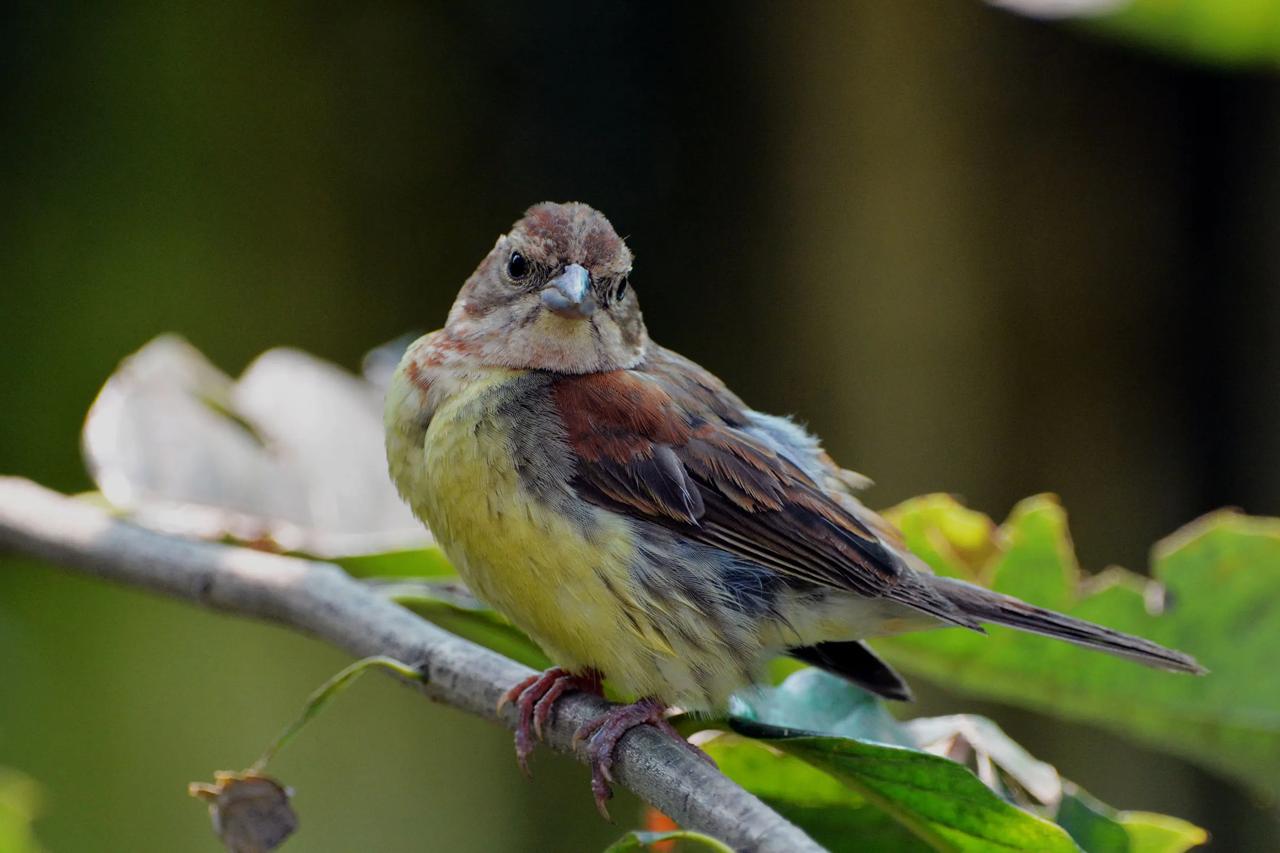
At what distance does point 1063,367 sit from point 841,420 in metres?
0.83

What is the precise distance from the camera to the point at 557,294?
94.9 inches

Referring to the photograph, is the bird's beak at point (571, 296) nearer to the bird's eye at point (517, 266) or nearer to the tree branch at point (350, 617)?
the bird's eye at point (517, 266)

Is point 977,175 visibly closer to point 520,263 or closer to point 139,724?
point 520,263

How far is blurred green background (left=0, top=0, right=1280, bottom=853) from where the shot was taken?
199 inches

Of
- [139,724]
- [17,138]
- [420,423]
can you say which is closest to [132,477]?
[420,423]

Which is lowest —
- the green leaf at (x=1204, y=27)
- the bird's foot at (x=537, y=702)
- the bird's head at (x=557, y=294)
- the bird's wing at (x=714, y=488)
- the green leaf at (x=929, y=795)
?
the bird's foot at (x=537, y=702)

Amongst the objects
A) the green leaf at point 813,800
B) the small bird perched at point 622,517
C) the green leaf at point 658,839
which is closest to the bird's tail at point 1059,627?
the small bird perched at point 622,517

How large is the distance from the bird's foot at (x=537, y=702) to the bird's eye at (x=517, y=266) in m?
0.71

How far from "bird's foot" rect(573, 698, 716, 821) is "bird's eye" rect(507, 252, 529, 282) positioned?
0.83m

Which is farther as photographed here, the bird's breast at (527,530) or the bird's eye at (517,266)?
the bird's eye at (517,266)

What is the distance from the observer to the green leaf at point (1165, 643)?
2.24 metres

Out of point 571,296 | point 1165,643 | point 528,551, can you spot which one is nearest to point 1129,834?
point 1165,643

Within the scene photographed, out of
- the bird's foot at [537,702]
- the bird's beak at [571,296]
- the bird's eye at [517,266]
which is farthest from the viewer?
the bird's eye at [517,266]

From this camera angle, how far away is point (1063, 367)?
5.22 meters
